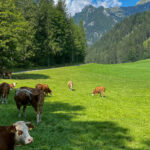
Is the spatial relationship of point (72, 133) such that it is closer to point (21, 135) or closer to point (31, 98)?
point (31, 98)

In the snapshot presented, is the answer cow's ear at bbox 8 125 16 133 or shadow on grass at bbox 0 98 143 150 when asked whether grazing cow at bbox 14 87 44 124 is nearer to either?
shadow on grass at bbox 0 98 143 150

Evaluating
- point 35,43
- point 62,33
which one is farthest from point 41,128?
point 62,33

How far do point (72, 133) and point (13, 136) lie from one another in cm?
374

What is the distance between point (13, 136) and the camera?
16.1ft

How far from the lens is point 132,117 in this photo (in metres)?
11.9

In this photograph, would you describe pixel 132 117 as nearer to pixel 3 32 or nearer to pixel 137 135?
pixel 137 135

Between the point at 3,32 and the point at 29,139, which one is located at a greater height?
the point at 3,32

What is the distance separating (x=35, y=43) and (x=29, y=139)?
52.9 meters

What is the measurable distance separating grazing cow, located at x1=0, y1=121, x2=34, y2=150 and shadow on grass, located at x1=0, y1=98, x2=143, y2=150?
1.73m

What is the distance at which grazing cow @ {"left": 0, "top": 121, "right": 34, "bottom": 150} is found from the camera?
4.77 m

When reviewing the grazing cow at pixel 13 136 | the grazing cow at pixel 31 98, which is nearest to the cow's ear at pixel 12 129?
the grazing cow at pixel 13 136

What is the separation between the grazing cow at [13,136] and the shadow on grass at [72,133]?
1733 millimetres

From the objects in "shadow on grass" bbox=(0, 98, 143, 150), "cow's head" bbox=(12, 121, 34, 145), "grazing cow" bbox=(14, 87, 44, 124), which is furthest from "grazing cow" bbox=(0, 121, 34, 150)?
"grazing cow" bbox=(14, 87, 44, 124)

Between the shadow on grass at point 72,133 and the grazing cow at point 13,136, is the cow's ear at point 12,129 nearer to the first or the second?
the grazing cow at point 13,136
